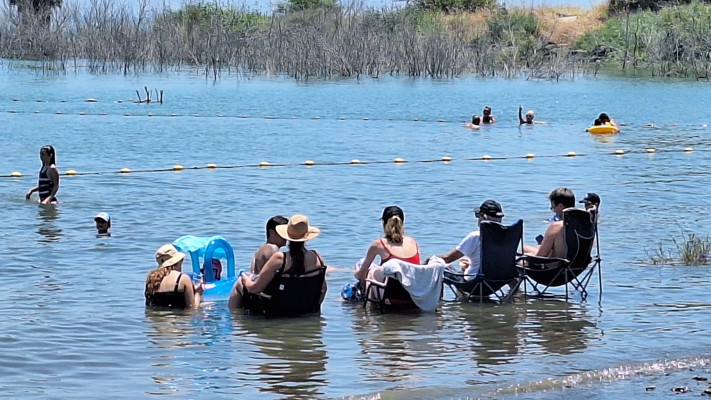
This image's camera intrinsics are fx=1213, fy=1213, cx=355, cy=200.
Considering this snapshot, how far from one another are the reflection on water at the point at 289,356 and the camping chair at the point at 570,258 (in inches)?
81.0

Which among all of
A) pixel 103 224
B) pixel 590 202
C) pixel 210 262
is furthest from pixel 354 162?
pixel 590 202

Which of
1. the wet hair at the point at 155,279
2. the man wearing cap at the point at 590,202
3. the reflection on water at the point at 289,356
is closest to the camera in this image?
the reflection on water at the point at 289,356

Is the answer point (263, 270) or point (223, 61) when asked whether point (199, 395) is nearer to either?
point (263, 270)

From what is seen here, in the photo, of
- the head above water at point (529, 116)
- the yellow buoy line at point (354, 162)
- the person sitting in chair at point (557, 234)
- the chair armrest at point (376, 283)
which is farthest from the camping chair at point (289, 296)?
the head above water at point (529, 116)

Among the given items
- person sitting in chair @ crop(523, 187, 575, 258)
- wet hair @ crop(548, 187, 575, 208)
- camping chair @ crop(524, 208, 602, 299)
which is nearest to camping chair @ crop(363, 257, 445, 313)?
camping chair @ crop(524, 208, 602, 299)

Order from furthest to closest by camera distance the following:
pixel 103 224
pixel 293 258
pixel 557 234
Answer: pixel 103 224, pixel 557 234, pixel 293 258

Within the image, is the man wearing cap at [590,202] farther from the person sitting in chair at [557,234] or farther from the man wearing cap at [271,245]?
the man wearing cap at [271,245]

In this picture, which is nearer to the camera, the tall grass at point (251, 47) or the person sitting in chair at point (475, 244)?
the person sitting in chair at point (475, 244)

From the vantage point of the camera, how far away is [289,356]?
29.8 feet

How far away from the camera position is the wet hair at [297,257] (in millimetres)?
9609

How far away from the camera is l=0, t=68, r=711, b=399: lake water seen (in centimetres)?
856

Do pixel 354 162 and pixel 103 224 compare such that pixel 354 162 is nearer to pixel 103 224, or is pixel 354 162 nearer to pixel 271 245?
pixel 103 224

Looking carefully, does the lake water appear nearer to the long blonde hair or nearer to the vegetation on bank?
the long blonde hair

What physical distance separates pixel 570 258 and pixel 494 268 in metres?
0.73
